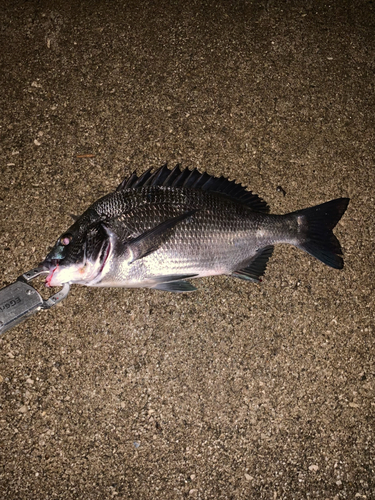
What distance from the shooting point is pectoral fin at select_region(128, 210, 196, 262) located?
2.34 metres

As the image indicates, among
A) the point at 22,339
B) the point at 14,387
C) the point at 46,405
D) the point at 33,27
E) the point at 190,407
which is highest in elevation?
the point at 33,27

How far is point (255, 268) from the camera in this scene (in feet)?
8.81

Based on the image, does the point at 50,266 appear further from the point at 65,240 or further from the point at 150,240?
the point at 150,240

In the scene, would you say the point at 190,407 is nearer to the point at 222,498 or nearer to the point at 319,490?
the point at 222,498

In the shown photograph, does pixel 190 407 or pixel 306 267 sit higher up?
pixel 306 267

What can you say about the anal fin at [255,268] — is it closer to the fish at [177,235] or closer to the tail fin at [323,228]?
the fish at [177,235]

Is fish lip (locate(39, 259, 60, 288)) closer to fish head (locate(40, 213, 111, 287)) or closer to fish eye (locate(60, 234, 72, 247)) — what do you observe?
fish head (locate(40, 213, 111, 287))

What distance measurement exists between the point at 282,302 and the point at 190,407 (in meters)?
1.08

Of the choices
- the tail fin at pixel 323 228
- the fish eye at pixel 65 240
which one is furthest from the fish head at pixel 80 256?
the tail fin at pixel 323 228

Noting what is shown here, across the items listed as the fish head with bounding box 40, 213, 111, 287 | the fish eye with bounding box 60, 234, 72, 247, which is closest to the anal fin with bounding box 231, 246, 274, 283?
the fish head with bounding box 40, 213, 111, 287

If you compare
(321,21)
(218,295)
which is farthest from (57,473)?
(321,21)

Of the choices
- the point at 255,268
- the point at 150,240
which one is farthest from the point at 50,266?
the point at 255,268

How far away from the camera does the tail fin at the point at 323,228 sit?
105 inches

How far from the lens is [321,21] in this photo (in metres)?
3.37
